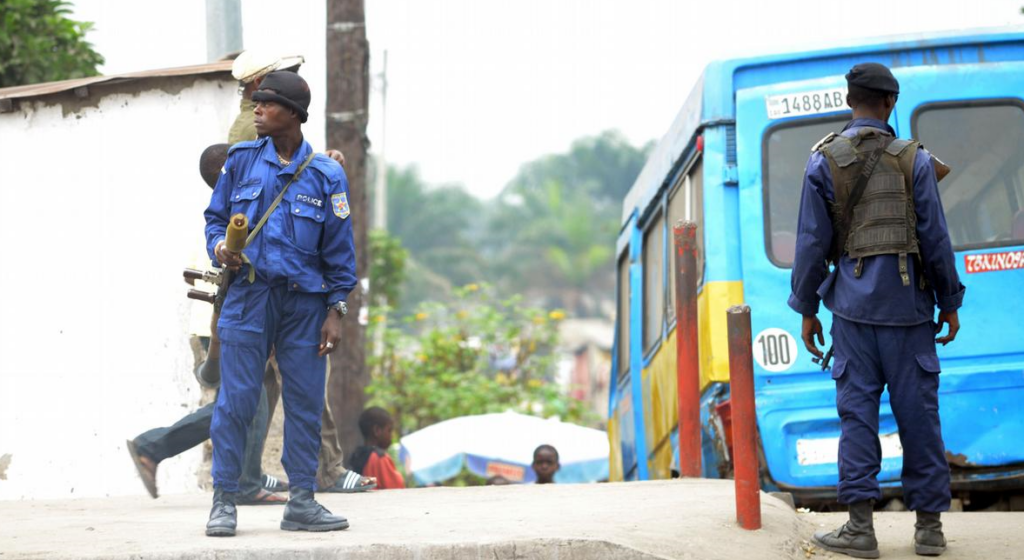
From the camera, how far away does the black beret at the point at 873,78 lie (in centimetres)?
510

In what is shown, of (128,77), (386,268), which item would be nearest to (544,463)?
(128,77)

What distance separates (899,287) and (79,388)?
4774 mm

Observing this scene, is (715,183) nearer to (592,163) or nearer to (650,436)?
(650,436)

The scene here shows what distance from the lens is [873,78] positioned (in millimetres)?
5102

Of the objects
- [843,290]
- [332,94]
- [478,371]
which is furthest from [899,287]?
[478,371]

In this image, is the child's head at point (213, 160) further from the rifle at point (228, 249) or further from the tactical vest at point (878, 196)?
the tactical vest at point (878, 196)

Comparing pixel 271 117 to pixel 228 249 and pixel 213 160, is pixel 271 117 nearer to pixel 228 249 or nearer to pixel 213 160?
pixel 228 249

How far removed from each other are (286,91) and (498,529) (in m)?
1.76

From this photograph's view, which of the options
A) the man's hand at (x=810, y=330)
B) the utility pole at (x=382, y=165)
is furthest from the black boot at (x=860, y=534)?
the utility pole at (x=382, y=165)

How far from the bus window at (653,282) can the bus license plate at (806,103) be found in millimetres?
1814

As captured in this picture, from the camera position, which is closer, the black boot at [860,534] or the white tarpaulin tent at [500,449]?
the black boot at [860,534]

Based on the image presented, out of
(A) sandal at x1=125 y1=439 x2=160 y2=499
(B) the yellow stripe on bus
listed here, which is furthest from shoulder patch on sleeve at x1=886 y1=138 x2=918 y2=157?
(A) sandal at x1=125 y1=439 x2=160 y2=499

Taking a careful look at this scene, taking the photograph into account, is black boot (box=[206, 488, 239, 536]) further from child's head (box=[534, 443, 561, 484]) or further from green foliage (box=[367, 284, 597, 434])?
green foliage (box=[367, 284, 597, 434])

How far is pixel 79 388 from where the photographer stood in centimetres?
789
